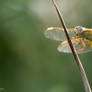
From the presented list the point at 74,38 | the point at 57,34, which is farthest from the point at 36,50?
the point at 57,34

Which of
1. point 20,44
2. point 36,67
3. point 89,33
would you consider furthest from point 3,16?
point 89,33

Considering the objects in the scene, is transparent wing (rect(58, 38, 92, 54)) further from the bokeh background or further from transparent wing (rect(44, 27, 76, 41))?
the bokeh background

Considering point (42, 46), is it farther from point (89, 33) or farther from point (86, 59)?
point (89, 33)

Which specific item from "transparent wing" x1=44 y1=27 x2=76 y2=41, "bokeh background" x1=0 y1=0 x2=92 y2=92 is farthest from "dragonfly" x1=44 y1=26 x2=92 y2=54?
"bokeh background" x1=0 y1=0 x2=92 y2=92

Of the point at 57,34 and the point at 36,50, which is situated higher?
the point at 36,50

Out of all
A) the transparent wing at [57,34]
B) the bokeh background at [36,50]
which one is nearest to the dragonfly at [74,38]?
the transparent wing at [57,34]

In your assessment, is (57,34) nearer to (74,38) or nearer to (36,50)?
(74,38)
